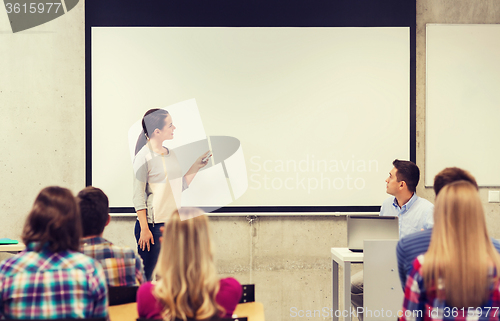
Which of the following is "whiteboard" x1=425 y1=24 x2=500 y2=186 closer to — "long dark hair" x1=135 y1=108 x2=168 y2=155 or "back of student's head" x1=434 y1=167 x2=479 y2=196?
"back of student's head" x1=434 y1=167 x2=479 y2=196

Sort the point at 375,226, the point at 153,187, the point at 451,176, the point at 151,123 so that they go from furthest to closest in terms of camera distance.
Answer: the point at 151,123 < the point at 153,187 < the point at 375,226 < the point at 451,176

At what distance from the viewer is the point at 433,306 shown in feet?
4.52

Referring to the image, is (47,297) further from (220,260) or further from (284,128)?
(284,128)

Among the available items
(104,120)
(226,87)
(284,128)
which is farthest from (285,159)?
(104,120)

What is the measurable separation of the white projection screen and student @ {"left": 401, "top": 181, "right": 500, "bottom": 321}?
2.19 metres

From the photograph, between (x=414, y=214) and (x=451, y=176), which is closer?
(x=451, y=176)

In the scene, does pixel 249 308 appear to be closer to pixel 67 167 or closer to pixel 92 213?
pixel 92 213

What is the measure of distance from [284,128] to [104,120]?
5.59ft

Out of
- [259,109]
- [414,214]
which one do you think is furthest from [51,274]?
[259,109]

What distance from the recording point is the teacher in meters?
2.95

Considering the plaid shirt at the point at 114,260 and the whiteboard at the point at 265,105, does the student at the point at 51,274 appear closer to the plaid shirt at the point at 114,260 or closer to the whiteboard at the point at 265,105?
the plaid shirt at the point at 114,260

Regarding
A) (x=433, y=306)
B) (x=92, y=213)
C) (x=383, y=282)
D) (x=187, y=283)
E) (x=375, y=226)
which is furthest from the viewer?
(x=375, y=226)

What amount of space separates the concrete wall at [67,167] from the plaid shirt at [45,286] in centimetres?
229

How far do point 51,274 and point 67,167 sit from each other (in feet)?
8.40
